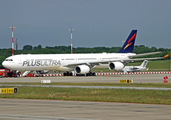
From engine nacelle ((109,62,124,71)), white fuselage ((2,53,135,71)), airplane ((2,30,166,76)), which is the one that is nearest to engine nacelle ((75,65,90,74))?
airplane ((2,30,166,76))

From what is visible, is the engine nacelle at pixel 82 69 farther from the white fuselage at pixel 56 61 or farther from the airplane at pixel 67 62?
the white fuselage at pixel 56 61

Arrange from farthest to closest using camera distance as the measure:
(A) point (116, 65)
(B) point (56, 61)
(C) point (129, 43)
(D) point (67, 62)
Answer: (C) point (129, 43) < (D) point (67, 62) < (B) point (56, 61) < (A) point (116, 65)

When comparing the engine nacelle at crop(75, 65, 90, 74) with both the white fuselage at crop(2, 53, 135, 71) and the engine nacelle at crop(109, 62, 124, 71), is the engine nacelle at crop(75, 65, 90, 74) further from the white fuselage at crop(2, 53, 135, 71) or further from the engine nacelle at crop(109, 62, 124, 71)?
the engine nacelle at crop(109, 62, 124, 71)

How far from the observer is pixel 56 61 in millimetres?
72312

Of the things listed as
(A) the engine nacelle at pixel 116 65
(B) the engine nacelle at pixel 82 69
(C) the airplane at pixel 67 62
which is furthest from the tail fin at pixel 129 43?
(B) the engine nacelle at pixel 82 69

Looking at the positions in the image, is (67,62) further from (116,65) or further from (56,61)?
(116,65)

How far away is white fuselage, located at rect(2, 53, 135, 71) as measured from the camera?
67812 mm

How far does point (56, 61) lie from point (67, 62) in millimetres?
2915

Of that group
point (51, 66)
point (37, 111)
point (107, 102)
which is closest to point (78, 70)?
point (51, 66)

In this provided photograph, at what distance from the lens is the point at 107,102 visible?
86.9 ft

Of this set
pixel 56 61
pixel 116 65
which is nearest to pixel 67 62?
pixel 56 61

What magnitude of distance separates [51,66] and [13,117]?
53547 millimetres

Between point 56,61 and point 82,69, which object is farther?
point 56,61

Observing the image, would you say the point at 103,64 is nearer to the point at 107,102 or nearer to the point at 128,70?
the point at 128,70
